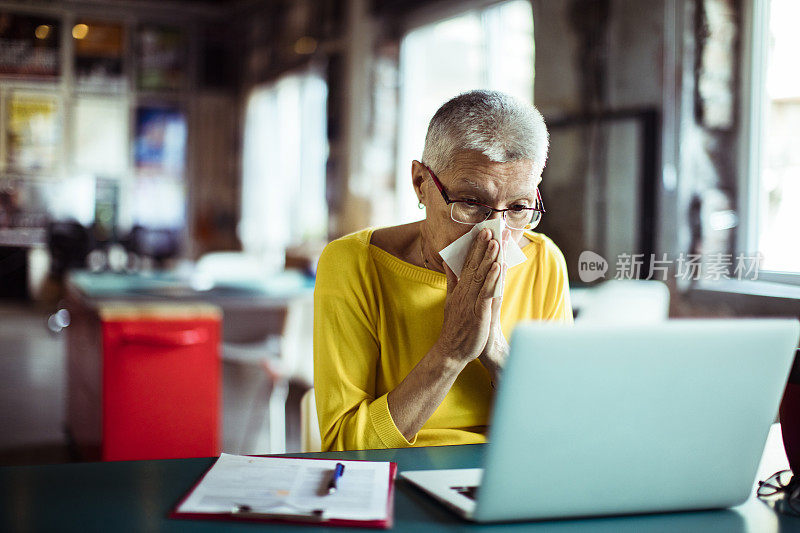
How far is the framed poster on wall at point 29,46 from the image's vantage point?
628 cm

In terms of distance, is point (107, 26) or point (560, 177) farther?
point (107, 26)

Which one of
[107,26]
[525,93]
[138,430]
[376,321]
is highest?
[107,26]

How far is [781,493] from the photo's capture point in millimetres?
1108

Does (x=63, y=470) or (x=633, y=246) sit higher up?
(x=633, y=246)

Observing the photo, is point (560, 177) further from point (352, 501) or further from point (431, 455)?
point (352, 501)

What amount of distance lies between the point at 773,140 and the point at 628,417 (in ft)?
7.46

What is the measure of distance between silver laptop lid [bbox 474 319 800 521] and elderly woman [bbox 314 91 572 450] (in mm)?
362

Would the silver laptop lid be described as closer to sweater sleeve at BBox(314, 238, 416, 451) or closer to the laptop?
the laptop

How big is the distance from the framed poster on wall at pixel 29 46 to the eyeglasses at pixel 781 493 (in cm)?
598

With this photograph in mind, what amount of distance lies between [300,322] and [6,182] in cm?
590

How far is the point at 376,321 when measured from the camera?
147 cm

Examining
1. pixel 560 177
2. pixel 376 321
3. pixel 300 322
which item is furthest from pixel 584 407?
pixel 560 177

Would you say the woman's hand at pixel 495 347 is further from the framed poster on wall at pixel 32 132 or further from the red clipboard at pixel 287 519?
the framed poster on wall at pixel 32 132

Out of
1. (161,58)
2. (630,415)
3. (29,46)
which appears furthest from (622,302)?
(161,58)
